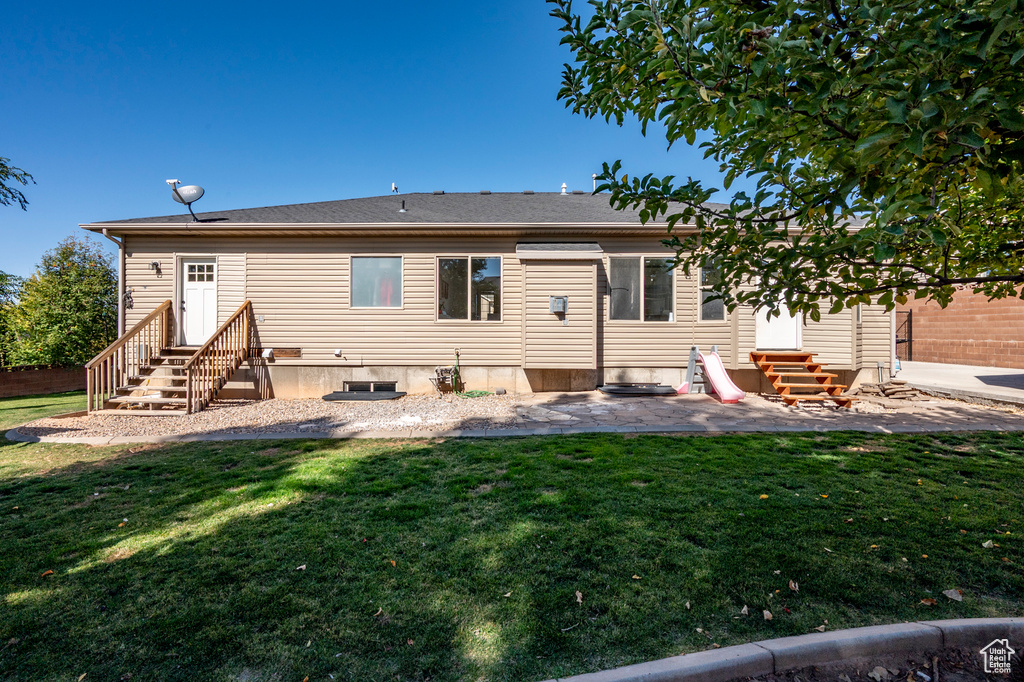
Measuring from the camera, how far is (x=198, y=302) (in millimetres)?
9773

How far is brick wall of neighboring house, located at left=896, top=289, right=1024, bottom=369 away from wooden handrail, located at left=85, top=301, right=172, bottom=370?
19417 millimetres

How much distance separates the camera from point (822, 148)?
207 cm

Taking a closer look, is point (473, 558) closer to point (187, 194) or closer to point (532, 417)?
point (532, 417)

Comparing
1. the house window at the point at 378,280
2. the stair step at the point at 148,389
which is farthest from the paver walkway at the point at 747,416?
the stair step at the point at 148,389

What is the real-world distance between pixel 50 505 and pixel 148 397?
499 cm

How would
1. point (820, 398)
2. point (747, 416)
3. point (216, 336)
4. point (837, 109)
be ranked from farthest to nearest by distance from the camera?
point (216, 336), point (820, 398), point (747, 416), point (837, 109)

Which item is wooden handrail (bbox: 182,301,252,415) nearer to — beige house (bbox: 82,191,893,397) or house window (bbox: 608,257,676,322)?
beige house (bbox: 82,191,893,397)

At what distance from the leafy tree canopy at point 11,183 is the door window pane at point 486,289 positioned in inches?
322

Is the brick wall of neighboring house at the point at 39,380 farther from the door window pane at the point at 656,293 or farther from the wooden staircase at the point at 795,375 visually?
the wooden staircase at the point at 795,375

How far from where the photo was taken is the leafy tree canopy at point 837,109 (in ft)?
4.50

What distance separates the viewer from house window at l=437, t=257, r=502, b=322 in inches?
384

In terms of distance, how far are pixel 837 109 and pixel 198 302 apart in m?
11.7

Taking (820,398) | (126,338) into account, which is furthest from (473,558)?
(126,338)

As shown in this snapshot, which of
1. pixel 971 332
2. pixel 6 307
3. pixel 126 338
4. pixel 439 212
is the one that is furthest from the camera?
pixel 971 332
